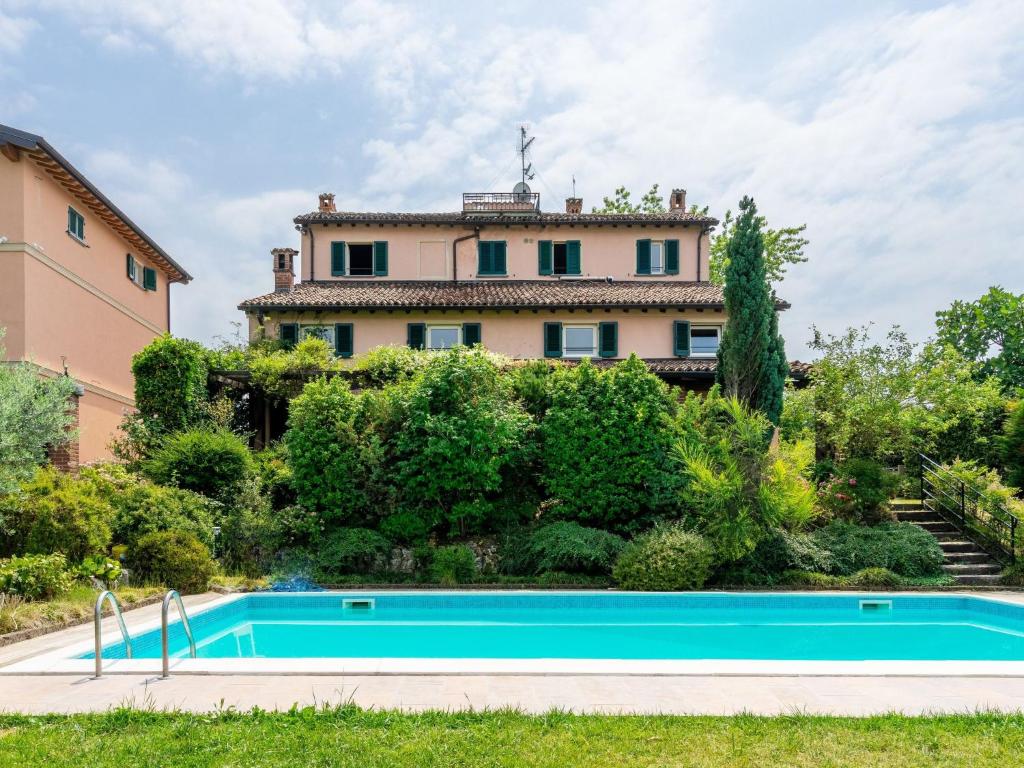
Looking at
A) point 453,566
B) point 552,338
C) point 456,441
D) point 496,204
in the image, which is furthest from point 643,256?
point 453,566

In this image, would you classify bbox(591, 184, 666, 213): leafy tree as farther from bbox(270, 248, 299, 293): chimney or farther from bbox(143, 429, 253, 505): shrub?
bbox(143, 429, 253, 505): shrub

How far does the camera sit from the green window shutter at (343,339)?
79.4 ft

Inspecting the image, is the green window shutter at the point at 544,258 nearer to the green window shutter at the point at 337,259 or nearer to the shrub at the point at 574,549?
the green window shutter at the point at 337,259

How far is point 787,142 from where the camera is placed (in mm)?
15500

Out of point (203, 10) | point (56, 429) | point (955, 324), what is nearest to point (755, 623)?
point (56, 429)

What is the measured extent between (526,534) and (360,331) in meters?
11.9

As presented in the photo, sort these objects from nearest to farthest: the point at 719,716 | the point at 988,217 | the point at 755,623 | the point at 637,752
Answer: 1. the point at 637,752
2. the point at 719,716
3. the point at 755,623
4. the point at 988,217

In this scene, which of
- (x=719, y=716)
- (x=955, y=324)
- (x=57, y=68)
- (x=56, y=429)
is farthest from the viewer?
(x=955, y=324)

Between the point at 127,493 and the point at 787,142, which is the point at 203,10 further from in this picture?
the point at 787,142

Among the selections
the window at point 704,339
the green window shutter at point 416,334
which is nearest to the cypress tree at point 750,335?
the window at point 704,339

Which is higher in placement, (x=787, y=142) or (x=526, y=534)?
(x=787, y=142)

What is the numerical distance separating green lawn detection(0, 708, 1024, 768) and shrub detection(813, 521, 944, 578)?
29.4ft

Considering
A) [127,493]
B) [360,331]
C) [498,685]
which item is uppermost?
[360,331]

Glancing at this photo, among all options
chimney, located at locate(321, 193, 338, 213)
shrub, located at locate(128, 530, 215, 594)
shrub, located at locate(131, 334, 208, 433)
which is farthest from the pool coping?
chimney, located at locate(321, 193, 338, 213)
